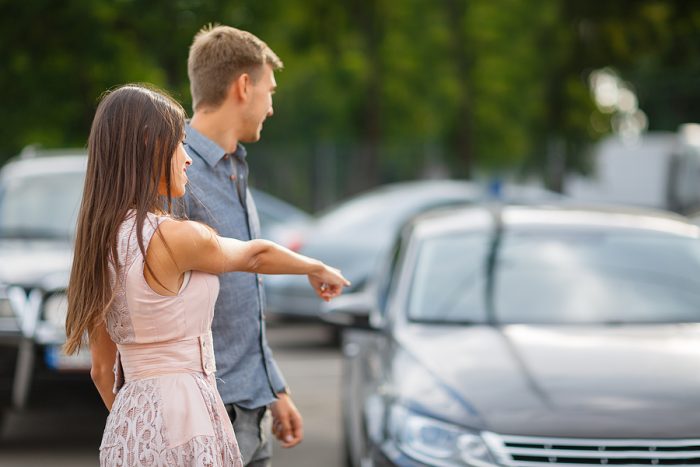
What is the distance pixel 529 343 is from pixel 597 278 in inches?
30.2

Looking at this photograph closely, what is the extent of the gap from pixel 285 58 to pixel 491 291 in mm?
23273

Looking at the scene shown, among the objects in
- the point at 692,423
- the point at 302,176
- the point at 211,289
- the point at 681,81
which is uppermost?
the point at 681,81

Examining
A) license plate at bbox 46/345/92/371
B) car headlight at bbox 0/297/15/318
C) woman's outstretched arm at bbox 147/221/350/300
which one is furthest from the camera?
car headlight at bbox 0/297/15/318

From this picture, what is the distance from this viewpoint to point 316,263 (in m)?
3.20

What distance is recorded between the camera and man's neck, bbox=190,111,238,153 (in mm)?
3539

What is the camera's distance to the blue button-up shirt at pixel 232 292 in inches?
136

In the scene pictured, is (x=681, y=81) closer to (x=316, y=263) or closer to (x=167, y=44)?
(x=167, y=44)

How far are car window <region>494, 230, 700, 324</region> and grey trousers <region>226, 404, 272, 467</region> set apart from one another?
82.7 inches

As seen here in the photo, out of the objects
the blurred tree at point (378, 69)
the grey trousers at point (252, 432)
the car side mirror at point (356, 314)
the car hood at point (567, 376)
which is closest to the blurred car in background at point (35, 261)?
the car side mirror at point (356, 314)

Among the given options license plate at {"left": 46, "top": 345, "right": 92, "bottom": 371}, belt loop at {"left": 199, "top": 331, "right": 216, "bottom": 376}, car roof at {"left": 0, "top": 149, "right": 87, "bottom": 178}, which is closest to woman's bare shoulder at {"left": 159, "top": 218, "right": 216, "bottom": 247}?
belt loop at {"left": 199, "top": 331, "right": 216, "bottom": 376}

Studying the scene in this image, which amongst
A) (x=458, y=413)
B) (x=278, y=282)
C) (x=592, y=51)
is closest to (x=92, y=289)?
(x=458, y=413)

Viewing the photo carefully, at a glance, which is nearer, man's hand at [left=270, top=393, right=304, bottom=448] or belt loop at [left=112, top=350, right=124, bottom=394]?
belt loop at [left=112, top=350, right=124, bottom=394]

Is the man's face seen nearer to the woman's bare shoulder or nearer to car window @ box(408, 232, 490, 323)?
the woman's bare shoulder

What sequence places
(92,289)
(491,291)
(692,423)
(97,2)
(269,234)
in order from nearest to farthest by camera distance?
1. (92,289)
2. (692,423)
3. (491,291)
4. (269,234)
5. (97,2)
